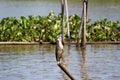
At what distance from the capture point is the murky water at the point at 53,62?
62.0 ft

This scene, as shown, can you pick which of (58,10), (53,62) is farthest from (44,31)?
(58,10)

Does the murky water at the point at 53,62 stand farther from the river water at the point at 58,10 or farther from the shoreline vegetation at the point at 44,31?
the river water at the point at 58,10

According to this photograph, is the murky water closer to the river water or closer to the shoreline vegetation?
the shoreline vegetation

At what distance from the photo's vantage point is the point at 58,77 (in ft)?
60.8

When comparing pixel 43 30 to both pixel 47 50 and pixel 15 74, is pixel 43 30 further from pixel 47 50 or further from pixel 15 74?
pixel 15 74

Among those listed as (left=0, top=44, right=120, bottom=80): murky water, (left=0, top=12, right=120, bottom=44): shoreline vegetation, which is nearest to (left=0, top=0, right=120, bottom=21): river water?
(left=0, top=12, right=120, bottom=44): shoreline vegetation

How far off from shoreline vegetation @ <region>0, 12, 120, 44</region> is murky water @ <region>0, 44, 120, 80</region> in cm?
72

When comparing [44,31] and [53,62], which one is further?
[44,31]

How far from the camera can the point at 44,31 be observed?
26031 millimetres

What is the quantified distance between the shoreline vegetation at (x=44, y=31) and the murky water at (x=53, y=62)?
718 millimetres

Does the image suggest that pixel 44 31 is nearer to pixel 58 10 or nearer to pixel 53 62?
Result: pixel 53 62

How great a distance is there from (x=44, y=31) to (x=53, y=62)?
4.81m

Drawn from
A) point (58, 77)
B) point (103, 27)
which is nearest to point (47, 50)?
point (103, 27)

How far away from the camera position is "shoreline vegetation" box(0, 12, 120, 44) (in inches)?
1009
